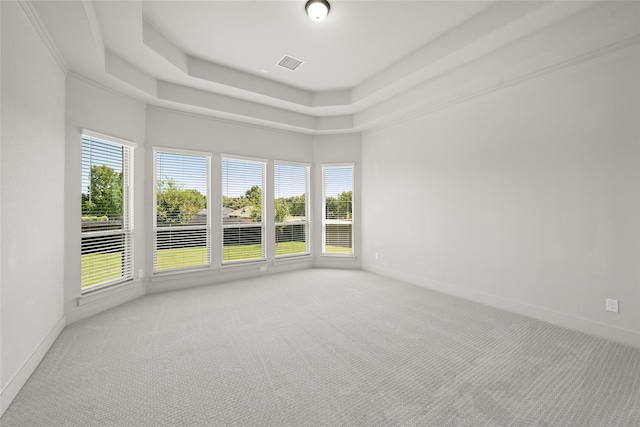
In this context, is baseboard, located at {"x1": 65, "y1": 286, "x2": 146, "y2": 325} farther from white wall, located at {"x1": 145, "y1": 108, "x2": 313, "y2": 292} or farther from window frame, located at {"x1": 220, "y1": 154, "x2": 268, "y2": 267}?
window frame, located at {"x1": 220, "y1": 154, "x2": 268, "y2": 267}

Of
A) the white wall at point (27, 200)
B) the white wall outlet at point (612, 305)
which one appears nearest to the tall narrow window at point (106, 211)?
the white wall at point (27, 200)

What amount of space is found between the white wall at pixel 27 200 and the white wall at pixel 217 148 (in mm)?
1427

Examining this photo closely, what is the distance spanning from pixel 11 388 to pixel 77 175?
229cm

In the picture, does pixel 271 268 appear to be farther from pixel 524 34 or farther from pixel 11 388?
pixel 524 34

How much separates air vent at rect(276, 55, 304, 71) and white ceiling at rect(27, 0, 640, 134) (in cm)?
8

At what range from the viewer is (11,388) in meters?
2.03

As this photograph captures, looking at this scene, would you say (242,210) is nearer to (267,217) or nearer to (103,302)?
(267,217)

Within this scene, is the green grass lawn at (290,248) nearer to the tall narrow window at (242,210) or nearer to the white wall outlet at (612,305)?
the tall narrow window at (242,210)

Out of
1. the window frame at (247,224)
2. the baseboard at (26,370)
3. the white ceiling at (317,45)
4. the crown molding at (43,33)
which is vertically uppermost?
the white ceiling at (317,45)

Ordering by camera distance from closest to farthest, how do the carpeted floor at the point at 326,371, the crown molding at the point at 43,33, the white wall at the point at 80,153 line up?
the carpeted floor at the point at 326,371, the crown molding at the point at 43,33, the white wall at the point at 80,153

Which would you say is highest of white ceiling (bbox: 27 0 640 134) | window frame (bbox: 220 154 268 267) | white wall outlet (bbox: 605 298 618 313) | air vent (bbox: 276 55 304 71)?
air vent (bbox: 276 55 304 71)

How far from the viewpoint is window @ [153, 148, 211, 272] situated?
4.54 m

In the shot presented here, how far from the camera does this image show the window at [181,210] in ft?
14.9

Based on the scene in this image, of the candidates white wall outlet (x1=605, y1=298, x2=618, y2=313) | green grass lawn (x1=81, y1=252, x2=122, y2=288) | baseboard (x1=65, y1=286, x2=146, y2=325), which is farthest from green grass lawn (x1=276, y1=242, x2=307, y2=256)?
white wall outlet (x1=605, y1=298, x2=618, y2=313)
